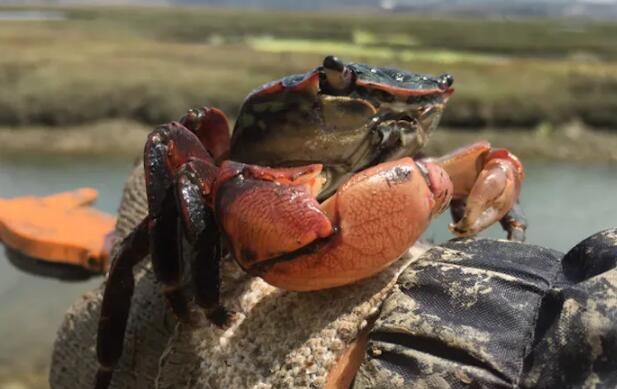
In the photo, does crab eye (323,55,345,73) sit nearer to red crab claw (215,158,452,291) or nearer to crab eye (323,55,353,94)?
crab eye (323,55,353,94)

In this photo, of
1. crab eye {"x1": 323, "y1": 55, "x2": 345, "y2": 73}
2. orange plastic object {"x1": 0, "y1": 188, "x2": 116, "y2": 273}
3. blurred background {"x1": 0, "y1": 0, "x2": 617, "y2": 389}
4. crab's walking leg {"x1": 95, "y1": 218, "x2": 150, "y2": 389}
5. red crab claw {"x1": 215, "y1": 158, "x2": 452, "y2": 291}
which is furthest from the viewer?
blurred background {"x1": 0, "y1": 0, "x2": 617, "y2": 389}

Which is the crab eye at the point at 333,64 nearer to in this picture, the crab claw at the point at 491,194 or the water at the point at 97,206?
the crab claw at the point at 491,194

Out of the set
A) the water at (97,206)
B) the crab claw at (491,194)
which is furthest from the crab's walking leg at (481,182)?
the water at (97,206)

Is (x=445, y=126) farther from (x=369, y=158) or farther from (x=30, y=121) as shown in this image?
(x=369, y=158)

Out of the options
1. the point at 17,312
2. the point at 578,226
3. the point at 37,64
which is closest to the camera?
the point at 17,312

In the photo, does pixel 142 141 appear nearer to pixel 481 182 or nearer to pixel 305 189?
pixel 481 182

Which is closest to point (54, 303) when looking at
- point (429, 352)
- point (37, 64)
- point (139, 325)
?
point (139, 325)

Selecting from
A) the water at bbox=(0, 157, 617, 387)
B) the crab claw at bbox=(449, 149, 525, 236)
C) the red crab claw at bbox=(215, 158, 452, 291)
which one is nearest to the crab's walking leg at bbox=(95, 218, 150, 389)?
the red crab claw at bbox=(215, 158, 452, 291)
